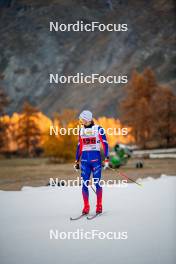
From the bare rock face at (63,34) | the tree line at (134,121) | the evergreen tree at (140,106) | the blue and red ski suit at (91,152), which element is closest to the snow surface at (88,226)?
the blue and red ski suit at (91,152)

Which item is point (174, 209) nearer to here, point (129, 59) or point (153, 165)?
point (153, 165)

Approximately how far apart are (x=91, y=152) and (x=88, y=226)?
3.85 ft

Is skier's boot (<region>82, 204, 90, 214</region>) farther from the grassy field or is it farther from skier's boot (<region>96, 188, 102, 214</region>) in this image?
the grassy field

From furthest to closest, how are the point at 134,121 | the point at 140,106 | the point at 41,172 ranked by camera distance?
the point at 140,106 < the point at 41,172 < the point at 134,121

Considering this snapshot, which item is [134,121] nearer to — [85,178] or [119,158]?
[119,158]

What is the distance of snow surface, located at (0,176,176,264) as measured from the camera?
498 centimetres

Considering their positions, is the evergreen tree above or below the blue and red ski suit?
above

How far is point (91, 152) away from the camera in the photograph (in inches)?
275

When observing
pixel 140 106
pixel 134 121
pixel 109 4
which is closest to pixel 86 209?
pixel 109 4

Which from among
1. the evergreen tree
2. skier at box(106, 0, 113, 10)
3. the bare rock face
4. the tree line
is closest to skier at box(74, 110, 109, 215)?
the bare rock face

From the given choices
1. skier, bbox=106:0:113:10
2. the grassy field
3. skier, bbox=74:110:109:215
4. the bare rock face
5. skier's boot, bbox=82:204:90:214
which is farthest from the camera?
the grassy field

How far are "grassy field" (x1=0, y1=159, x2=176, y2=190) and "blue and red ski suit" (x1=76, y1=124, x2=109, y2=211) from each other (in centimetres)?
197

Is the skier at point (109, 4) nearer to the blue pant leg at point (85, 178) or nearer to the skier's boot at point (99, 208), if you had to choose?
the blue pant leg at point (85, 178)

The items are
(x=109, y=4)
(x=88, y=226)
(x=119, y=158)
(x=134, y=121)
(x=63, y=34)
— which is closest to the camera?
(x=88, y=226)
